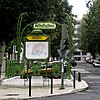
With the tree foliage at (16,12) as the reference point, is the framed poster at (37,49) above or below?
below

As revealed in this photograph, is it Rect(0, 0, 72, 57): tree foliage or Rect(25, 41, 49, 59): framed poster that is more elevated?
Rect(0, 0, 72, 57): tree foliage

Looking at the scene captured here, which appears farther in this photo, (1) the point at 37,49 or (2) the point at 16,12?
(2) the point at 16,12

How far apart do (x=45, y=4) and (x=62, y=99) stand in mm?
17106

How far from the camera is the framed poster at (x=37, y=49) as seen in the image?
25.9m

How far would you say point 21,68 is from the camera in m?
26.5

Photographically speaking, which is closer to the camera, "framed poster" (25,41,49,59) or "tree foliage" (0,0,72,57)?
"framed poster" (25,41,49,59)

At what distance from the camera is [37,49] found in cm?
2597

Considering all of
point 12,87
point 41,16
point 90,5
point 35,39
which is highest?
point 90,5

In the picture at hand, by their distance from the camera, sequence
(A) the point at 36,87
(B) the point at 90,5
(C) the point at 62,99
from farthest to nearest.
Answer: (B) the point at 90,5 → (A) the point at 36,87 → (C) the point at 62,99

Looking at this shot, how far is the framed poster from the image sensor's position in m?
25.9

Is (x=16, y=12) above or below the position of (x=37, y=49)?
above

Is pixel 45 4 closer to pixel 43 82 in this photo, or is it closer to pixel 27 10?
pixel 27 10

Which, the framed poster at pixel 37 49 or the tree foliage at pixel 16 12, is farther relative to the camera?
the tree foliage at pixel 16 12

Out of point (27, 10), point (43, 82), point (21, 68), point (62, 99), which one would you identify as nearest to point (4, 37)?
point (27, 10)
